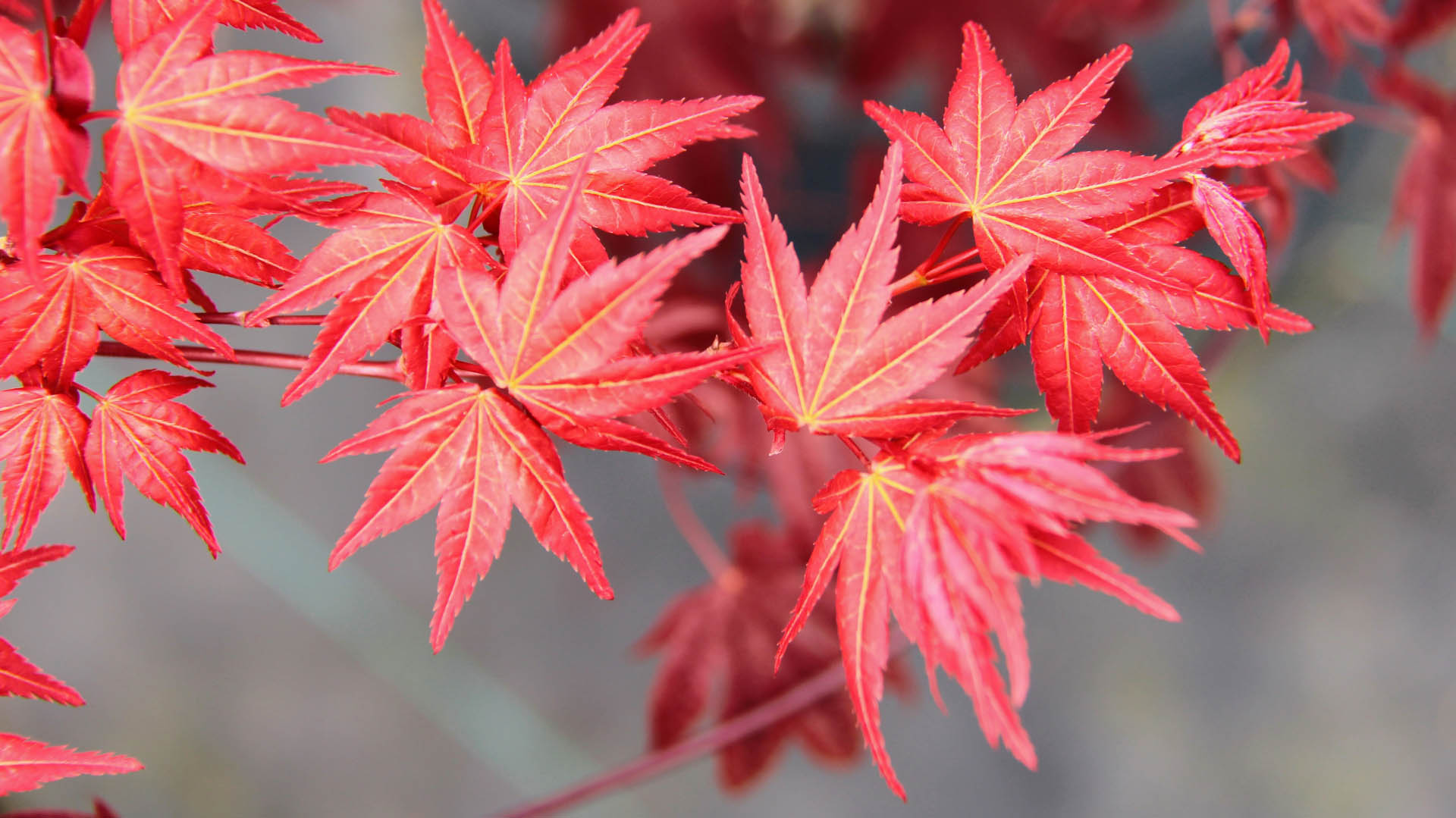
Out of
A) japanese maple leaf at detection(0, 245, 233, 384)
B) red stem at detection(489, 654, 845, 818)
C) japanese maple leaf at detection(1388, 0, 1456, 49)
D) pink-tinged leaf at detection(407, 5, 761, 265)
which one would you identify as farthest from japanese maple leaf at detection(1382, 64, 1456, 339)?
japanese maple leaf at detection(0, 245, 233, 384)

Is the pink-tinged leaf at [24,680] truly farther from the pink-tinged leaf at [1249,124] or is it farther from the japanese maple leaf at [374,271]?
the pink-tinged leaf at [1249,124]

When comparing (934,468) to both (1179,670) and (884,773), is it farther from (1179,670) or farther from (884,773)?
(1179,670)

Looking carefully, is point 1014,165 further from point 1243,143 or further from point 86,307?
point 86,307

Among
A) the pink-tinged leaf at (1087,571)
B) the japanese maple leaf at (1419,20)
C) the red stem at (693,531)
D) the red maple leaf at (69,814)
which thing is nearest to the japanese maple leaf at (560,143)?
the pink-tinged leaf at (1087,571)

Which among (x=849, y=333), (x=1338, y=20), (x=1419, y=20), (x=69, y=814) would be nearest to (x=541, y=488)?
(x=849, y=333)

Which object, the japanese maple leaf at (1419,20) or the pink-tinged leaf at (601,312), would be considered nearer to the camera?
the pink-tinged leaf at (601,312)

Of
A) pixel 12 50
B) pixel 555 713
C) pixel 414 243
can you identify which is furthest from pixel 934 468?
pixel 555 713
